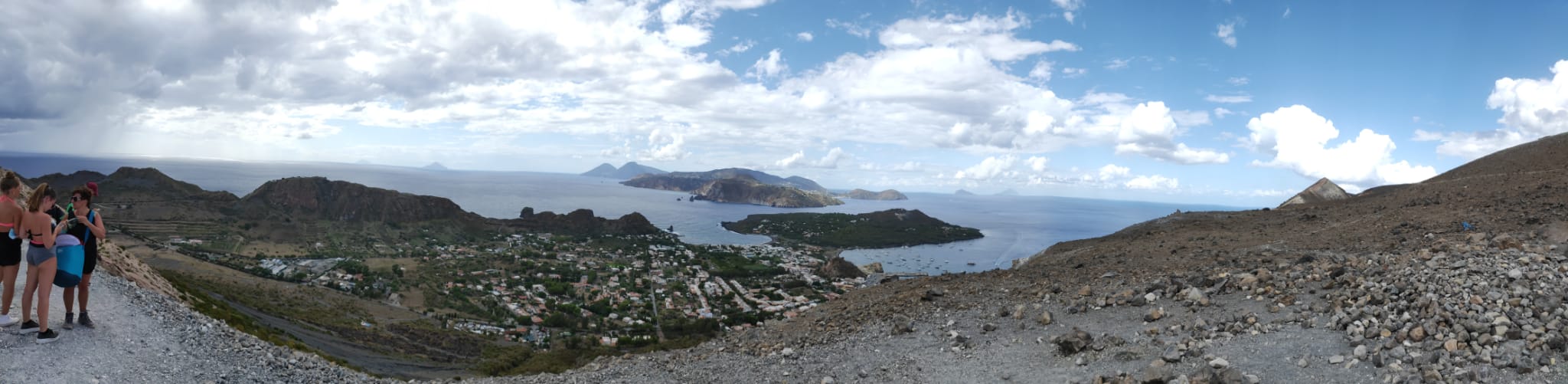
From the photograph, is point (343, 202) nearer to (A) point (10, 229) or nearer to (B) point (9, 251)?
(B) point (9, 251)

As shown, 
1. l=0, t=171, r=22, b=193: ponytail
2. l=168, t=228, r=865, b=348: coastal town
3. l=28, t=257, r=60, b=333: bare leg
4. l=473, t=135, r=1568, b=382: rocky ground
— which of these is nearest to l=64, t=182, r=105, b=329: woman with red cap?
l=28, t=257, r=60, b=333: bare leg

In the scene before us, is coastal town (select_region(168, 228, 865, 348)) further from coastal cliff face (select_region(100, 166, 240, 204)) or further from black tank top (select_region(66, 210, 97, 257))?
coastal cliff face (select_region(100, 166, 240, 204))

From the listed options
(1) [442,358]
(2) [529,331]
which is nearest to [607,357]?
(1) [442,358]

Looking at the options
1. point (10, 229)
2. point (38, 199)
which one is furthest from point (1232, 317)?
point (10, 229)

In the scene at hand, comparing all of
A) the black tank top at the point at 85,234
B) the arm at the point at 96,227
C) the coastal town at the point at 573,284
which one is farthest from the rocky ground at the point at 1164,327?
the coastal town at the point at 573,284

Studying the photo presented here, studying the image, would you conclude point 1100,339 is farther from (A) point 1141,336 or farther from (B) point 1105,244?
(B) point 1105,244
